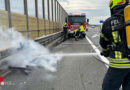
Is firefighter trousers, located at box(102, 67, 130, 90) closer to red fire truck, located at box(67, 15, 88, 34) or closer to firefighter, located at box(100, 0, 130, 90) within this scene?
firefighter, located at box(100, 0, 130, 90)

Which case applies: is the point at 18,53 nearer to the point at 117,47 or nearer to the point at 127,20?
the point at 117,47

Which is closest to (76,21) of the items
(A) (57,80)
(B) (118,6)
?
(A) (57,80)

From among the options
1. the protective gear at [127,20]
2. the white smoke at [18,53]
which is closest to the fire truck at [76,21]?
the white smoke at [18,53]

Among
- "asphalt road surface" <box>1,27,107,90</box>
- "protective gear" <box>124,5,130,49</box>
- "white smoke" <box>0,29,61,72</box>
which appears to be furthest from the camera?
"white smoke" <box>0,29,61,72</box>

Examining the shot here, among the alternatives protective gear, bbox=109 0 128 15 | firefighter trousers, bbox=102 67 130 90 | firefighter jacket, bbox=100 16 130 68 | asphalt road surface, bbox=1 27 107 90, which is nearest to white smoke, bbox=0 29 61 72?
asphalt road surface, bbox=1 27 107 90

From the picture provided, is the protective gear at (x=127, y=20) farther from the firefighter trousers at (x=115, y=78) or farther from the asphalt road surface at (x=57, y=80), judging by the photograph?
the asphalt road surface at (x=57, y=80)

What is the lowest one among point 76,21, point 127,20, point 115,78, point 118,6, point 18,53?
point 18,53

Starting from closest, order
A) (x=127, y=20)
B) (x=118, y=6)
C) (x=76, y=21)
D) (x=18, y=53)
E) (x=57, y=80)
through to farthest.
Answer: (x=127, y=20) < (x=118, y=6) < (x=57, y=80) < (x=18, y=53) < (x=76, y=21)

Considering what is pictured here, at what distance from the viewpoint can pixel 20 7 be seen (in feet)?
23.2

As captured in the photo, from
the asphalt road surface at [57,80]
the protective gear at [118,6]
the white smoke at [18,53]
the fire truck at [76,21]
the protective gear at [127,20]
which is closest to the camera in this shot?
the protective gear at [127,20]

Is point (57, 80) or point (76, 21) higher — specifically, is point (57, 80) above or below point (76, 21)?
below

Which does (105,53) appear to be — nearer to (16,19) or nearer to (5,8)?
(5,8)

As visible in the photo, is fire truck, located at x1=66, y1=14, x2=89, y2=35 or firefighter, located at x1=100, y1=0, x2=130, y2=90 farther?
fire truck, located at x1=66, y1=14, x2=89, y2=35

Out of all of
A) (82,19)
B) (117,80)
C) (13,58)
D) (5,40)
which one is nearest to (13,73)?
(13,58)
